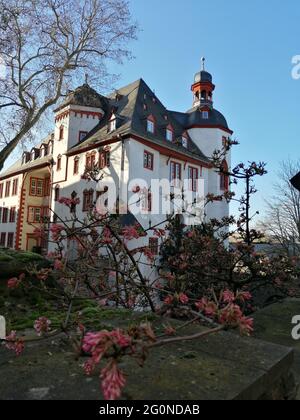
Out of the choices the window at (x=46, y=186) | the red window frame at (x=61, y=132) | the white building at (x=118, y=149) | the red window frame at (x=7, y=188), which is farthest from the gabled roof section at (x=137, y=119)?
the red window frame at (x=7, y=188)

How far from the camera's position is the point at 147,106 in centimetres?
3142

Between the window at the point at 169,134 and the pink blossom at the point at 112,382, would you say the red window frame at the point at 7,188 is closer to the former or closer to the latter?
the window at the point at 169,134

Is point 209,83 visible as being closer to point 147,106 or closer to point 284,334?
point 147,106

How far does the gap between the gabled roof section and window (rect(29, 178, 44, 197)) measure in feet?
34.0

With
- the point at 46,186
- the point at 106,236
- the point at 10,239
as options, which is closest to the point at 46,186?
the point at 46,186

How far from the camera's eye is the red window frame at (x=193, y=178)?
31606mm

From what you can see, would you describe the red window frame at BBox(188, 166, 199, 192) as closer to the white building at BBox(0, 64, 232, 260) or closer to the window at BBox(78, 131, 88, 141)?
the white building at BBox(0, 64, 232, 260)

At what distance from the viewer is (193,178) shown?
105ft

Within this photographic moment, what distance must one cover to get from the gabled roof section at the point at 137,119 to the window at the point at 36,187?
408 inches

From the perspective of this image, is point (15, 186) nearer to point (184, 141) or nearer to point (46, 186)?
point (46, 186)

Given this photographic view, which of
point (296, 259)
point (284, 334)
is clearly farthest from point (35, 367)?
point (296, 259)

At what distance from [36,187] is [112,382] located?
40.3 m

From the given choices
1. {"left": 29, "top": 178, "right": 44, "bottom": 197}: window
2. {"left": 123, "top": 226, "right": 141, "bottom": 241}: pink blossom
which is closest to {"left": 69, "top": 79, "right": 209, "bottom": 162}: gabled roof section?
{"left": 29, "top": 178, "right": 44, "bottom": 197}: window
